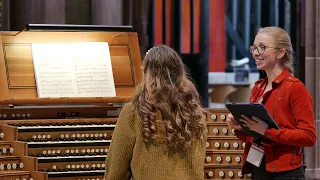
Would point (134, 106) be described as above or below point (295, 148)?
above

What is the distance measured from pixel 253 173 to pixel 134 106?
1.27 meters

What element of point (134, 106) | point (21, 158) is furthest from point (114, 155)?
point (21, 158)

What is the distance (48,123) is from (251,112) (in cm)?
254

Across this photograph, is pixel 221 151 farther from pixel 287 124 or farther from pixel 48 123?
pixel 287 124

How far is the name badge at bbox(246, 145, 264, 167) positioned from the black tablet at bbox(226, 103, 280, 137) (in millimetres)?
93

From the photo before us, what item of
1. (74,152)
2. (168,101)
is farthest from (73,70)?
(168,101)

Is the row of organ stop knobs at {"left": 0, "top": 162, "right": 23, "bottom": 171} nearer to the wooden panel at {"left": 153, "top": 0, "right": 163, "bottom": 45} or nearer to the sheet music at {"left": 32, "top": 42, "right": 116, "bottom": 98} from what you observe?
the sheet music at {"left": 32, "top": 42, "right": 116, "bottom": 98}

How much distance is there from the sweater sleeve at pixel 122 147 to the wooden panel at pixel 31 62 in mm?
2988

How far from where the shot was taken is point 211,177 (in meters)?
6.98

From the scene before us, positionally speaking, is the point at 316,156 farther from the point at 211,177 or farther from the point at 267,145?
the point at 267,145

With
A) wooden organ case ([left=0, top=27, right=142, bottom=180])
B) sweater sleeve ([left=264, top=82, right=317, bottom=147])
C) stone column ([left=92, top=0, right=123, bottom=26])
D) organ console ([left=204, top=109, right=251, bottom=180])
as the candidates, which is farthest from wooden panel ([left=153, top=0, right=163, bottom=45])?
sweater sleeve ([left=264, top=82, right=317, bottom=147])

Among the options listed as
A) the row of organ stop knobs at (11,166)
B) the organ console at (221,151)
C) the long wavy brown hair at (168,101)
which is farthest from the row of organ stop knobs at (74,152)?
the long wavy brown hair at (168,101)

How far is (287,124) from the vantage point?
16.0 feet

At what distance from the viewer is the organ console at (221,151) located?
6.99 metres
